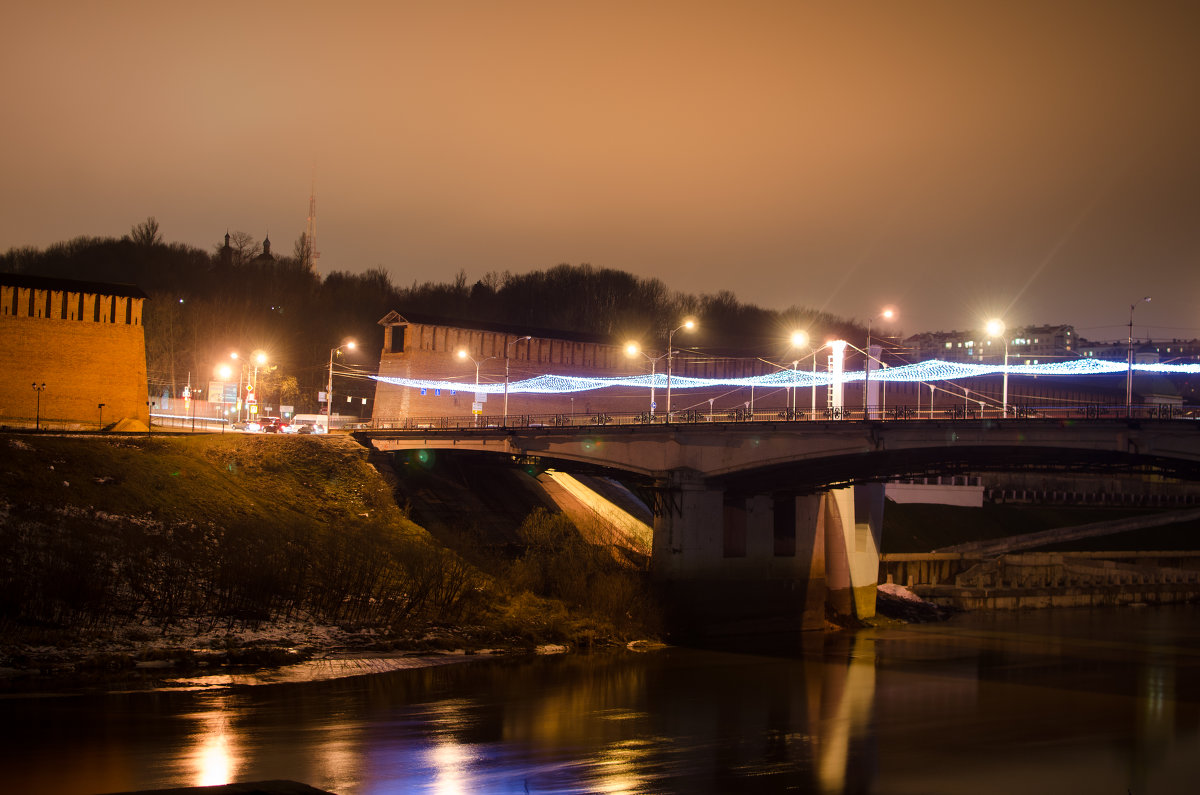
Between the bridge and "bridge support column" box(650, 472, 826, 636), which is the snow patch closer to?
the bridge

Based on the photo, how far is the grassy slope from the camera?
5056 cm

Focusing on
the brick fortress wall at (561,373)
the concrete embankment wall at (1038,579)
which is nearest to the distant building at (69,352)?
the brick fortress wall at (561,373)

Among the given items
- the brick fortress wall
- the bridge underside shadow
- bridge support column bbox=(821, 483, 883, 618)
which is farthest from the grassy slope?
bridge support column bbox=(821, 483, 883, 618)

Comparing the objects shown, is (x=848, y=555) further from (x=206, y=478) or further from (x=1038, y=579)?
(x=206, y=478)

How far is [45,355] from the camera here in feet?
231

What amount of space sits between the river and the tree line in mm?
63943

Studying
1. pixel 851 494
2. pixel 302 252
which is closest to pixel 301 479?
pixel 851 494

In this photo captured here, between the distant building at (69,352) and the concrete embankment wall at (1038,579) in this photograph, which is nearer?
the distant building at (69,352)

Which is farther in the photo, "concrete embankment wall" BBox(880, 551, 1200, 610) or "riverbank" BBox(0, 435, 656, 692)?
"concrete embankment wall" BBox(880, 551, 1200, 610)

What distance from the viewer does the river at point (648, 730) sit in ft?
91.4

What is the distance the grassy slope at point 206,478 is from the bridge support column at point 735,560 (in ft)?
45.7

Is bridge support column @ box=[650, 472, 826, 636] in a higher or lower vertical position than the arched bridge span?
lower

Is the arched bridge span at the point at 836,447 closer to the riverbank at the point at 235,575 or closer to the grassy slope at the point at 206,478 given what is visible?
the riverbank at the point at 235,575

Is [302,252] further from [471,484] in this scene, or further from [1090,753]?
[1090,753]
